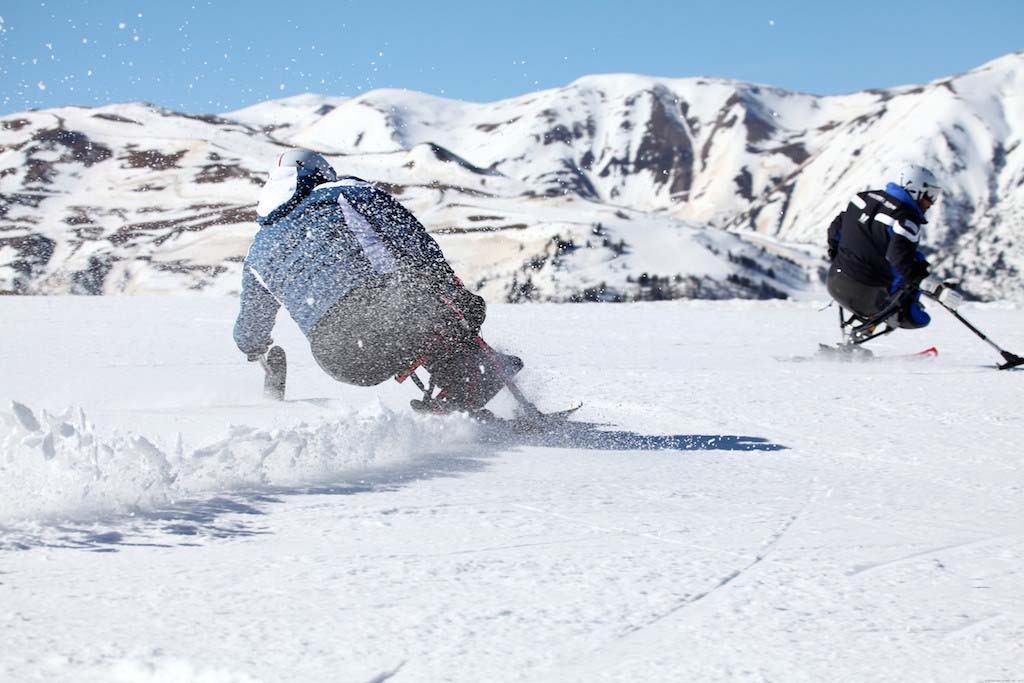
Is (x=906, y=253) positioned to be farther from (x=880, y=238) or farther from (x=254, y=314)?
(x=254, y=314)

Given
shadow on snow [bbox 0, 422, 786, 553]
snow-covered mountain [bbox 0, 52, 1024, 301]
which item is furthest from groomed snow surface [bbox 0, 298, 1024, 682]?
snow-covered mountain [bbox 0, 52, 1024, 301]

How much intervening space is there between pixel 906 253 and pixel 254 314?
579 cm

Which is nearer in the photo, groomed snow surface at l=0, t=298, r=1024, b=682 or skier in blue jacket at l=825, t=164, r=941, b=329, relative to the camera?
groomed snow surface at l=0, t=298, r=1024, b=682

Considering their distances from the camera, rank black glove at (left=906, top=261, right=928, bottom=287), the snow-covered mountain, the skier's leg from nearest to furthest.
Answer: black glove at (left=906, top=261, right=928, bottom=287)
the skier's leg
the snow-covered mountain

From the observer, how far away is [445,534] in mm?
2830

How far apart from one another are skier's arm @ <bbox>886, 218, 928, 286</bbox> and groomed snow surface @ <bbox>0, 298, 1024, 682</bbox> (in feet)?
10.7

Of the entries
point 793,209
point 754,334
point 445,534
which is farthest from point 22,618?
point 793,209

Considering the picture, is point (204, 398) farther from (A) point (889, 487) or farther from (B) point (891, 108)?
(B) point (891, 108)

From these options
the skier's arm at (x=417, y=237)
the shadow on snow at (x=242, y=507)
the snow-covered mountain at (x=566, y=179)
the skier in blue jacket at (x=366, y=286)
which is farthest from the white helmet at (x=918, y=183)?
the snow-covered mountain at (x=566, y=179)

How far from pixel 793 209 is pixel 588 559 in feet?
417

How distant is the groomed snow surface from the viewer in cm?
194

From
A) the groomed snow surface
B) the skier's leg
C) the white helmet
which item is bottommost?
the groomed snow surface

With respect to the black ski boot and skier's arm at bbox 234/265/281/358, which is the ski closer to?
the black ski boot

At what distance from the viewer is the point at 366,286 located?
461 cm
